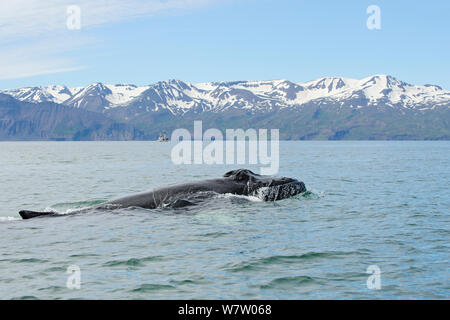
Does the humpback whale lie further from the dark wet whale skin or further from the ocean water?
the ocean water

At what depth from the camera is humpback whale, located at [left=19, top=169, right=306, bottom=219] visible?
22.2 meters

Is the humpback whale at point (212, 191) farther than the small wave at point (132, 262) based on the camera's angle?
Yes

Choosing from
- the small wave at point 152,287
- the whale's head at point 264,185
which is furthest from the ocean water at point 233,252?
the whale's head at point 264,185

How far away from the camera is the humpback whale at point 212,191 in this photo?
22.2 metres

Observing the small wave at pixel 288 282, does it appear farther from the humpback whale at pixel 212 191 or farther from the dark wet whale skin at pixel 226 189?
the dark wet whale skin at pixel 226 189

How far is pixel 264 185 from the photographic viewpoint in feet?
80.9

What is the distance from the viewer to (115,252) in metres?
15.2

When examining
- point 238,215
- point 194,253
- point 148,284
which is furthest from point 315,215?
point 148,284

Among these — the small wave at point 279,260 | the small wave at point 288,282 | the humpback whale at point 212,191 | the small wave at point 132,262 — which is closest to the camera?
the small wave at point 288,282

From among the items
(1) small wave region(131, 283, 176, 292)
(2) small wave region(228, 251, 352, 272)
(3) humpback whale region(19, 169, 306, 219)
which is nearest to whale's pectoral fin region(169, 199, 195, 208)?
(3) humpback whale region(19, 169, 306, 219)

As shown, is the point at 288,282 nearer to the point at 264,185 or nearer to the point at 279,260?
the point at 279,260

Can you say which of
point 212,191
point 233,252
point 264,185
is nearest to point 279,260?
point 233,252
